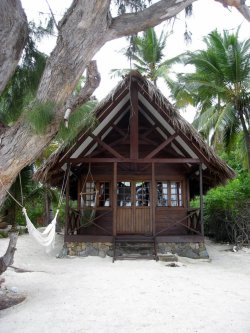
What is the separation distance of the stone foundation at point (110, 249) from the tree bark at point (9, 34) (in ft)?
19.8

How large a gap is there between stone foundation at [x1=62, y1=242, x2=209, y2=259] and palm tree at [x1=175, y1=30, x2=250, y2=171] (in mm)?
5381

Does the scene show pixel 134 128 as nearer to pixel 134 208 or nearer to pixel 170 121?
pixel 170 121

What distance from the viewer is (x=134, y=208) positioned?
9.76 metres

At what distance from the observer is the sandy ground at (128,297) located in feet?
12.3

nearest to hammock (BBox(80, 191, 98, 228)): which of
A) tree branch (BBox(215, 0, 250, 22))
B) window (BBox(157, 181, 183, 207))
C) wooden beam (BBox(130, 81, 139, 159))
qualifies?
wooden beam (BBox(130, 81, 139, 159))

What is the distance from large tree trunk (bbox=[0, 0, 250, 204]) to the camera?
3.14 m

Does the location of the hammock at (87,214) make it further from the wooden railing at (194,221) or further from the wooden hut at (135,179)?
the wooden railing at (194,221)

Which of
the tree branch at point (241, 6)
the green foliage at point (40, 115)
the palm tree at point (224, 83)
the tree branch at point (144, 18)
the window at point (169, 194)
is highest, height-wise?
the palm tree at point (224, 83)

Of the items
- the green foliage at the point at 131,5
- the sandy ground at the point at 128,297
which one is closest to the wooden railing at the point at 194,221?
the sandy ground at the point at 128,297

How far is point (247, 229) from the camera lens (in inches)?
455

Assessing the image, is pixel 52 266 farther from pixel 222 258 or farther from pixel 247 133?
pixel 247 133

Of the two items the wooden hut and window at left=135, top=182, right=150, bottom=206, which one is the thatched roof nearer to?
the wooden hut

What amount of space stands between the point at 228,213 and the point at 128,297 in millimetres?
8012

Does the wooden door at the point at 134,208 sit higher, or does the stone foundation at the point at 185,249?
the wooden door at the point at 134,208
